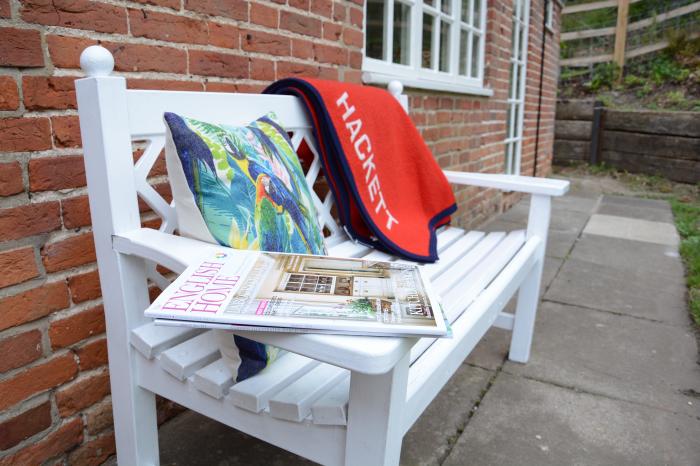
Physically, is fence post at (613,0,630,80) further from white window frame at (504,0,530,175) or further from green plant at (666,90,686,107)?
white window frame at (504,0,530,175)

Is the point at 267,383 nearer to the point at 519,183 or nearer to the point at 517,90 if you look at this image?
the point at 519,183

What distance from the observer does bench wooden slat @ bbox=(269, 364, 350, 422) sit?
3.12 ft

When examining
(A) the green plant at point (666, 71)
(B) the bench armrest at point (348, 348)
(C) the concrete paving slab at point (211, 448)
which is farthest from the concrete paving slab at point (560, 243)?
(A) the green plant at point (666, 71)

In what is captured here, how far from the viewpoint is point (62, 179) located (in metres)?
1.25

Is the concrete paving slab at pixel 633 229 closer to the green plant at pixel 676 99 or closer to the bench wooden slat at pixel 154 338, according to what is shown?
the bench wooden slat at pixel 154 338

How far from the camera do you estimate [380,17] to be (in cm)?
265

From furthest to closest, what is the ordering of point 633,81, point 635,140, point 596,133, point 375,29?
point 633,81
point 596,133
point 635,140
point 375,29

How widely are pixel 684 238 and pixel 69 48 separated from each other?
4513mm

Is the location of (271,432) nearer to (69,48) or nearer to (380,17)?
(69,48)

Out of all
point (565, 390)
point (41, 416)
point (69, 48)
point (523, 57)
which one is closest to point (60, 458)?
point (41, 416)

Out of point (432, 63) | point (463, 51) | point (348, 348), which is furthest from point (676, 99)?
point (348, 348)

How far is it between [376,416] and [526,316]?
144 centimetres

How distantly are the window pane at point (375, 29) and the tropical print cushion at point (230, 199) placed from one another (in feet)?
5.18

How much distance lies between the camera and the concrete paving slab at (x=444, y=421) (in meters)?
1.57
